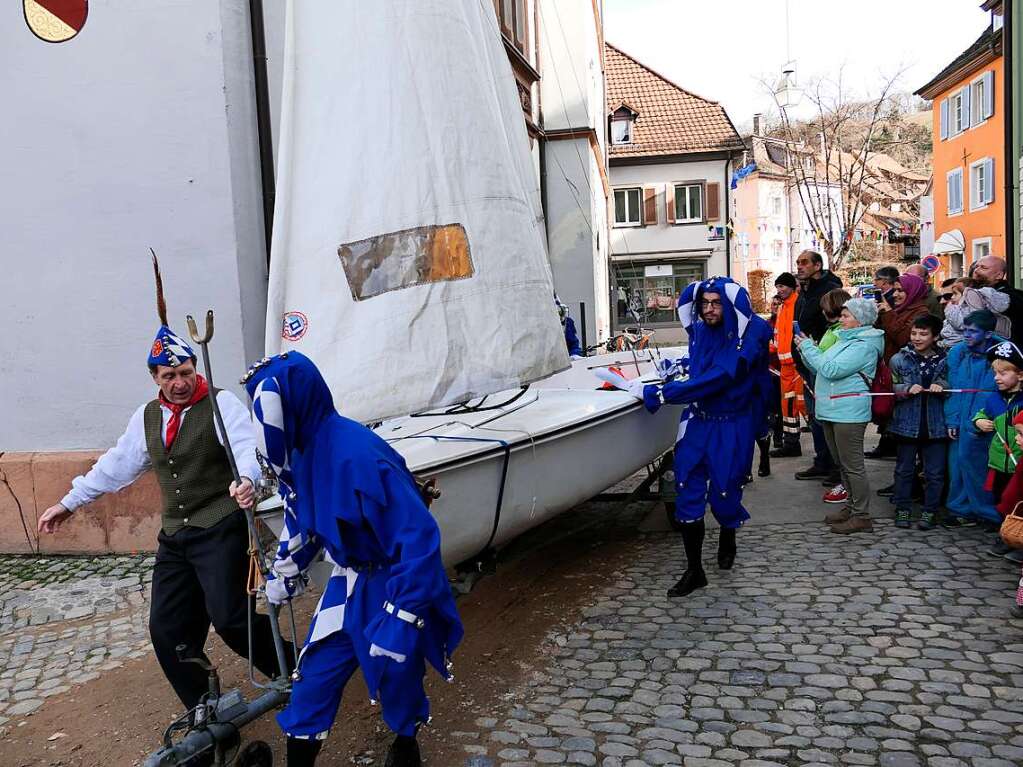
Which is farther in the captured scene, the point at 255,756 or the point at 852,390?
the point at 852,390

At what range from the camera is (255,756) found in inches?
121

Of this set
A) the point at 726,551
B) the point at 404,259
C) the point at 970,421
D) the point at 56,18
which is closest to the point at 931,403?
the point at 970,421

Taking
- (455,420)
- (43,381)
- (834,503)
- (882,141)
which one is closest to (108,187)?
(43,381)

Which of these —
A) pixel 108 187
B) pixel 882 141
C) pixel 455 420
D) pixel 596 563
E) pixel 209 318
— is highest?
pixel 882 141

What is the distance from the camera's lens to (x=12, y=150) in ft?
20.9

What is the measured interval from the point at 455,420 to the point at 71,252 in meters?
3.35

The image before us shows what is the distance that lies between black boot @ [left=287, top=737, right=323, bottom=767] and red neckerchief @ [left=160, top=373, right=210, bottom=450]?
1.26 m

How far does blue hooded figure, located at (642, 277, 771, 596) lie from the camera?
189 inches

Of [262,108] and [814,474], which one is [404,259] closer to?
[262,108]

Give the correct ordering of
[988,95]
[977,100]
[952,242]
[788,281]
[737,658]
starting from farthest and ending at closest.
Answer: [952,242], [977,100], [988,95], [788,281], [737,658]

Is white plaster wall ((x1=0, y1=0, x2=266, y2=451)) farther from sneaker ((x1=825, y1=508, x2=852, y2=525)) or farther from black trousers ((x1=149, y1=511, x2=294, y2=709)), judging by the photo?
sneaker ((x1=825, y1=508, x2=852, y2=525))

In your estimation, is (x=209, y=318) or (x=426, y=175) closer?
(x=209, y=318)

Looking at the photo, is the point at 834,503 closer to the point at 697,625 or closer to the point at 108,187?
the point at 697,625

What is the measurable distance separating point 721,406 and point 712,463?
0.32 m
